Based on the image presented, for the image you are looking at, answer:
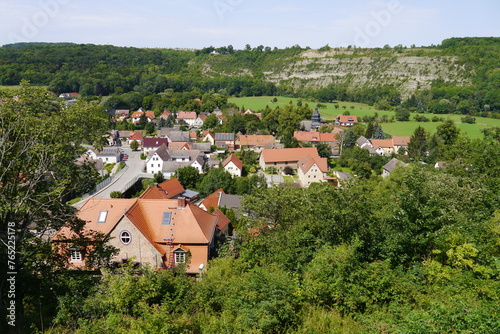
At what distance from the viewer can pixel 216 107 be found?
99.6 m

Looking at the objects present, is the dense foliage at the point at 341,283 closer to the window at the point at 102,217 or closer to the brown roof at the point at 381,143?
the window at the point at 102,217

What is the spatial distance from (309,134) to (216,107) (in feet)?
130

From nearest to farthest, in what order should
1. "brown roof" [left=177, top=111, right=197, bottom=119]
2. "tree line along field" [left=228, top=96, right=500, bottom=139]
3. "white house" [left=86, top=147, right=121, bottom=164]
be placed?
1. "white house" [left=86, top=147, right=121, bottom=164]
2. "tree line along field" [left=228, top=96, right=500, bottom=139]
3. "brown roof" [left=177, top=111, right=197, bottom=119]

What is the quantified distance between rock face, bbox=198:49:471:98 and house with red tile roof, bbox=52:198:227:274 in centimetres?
12369

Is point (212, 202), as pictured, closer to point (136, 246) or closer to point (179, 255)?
point (179, 255)

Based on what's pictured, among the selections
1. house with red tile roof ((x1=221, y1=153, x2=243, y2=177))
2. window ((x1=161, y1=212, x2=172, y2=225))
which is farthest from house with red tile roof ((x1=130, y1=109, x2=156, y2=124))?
window ((x1=161, y1=212, x2=172, y2=225))

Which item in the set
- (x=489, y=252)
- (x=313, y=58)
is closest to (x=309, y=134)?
(x=489, y=252)

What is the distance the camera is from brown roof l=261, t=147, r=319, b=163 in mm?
52034

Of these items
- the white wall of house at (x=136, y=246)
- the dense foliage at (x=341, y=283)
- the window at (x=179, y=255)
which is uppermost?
the dense foliage at (x=341, y=283)

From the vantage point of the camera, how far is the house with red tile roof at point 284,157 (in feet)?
170

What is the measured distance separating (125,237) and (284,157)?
1454 inches

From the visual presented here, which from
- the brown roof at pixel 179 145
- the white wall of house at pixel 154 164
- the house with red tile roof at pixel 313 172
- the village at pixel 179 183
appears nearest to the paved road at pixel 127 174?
the village at pixel 179 183

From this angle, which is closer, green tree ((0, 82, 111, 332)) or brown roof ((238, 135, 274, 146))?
green tree ((0, 82, 111, 332))

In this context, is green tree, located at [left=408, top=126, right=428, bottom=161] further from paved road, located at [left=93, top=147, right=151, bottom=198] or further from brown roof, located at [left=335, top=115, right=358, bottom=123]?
paved road, located at [left=93, top=147, right=151, bottom=198]
